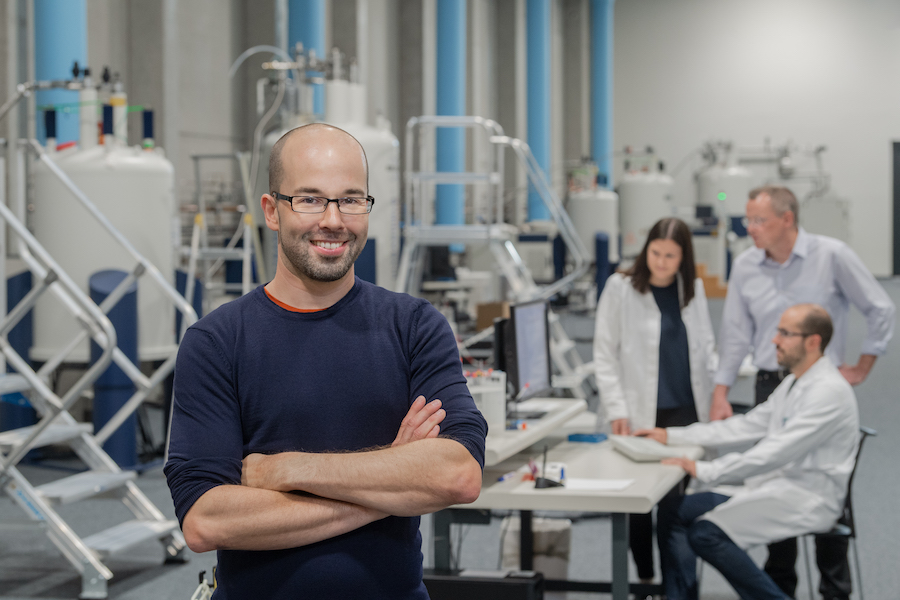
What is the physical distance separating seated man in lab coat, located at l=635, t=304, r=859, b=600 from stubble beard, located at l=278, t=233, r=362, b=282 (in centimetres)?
187

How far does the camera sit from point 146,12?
7840 mm

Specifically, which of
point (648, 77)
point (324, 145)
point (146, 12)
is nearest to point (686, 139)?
point (648, 77)

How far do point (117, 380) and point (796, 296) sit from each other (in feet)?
10.8

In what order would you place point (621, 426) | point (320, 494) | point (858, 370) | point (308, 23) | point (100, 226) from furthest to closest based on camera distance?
1. point (308, 23)
2. point (100, 226)
3. point (858, 370)
4. point (621, 426)
5. point (320, 494)

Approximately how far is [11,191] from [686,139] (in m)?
15.0

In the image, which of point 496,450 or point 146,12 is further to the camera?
point 146,12

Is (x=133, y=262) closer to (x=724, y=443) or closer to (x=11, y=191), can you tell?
(x=11, y=191)

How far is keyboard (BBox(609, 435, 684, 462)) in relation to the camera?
10.2 feet

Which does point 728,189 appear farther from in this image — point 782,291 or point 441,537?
point 441,537

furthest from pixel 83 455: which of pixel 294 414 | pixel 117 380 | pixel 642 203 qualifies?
pixel 642 203

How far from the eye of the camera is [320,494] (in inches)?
56.2

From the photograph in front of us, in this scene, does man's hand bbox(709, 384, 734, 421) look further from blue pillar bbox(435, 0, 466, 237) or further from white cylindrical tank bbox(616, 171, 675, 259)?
white cylindrical tank bbox(616, 171, 675, 259)

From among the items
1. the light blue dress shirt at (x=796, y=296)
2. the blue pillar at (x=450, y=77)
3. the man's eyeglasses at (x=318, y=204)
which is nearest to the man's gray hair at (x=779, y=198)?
the light blue dress shirt at (x=796, y=296)

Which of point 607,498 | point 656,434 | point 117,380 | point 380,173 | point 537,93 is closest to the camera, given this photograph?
point 607,498
